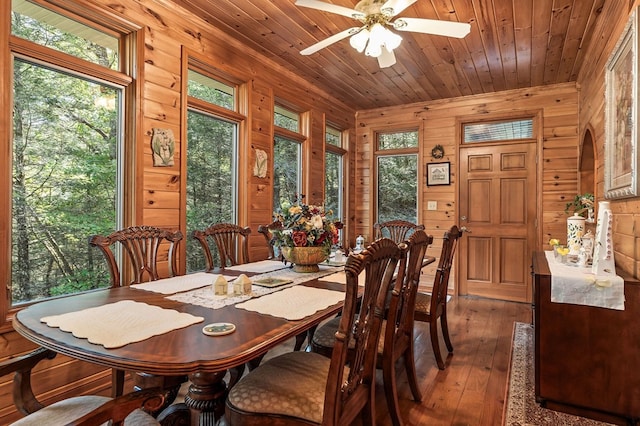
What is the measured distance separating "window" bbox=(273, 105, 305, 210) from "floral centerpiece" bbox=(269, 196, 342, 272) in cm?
179

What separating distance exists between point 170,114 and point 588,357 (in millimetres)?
3229

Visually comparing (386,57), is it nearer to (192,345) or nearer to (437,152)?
(192,345)

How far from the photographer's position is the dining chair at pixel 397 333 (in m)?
1.82

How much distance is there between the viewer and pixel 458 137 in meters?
5.03

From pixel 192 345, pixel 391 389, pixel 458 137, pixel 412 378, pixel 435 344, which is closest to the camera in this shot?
pixel 192 345

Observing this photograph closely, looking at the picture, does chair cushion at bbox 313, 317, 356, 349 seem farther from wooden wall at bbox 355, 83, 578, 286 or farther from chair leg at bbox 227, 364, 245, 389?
wooden wall at bbox 355, 83, 578, 286

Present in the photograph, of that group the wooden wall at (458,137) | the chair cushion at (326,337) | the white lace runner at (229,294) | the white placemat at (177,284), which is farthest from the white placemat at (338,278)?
the wooden wall at (458,137)

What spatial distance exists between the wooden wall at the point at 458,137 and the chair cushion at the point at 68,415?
4560 millimetres

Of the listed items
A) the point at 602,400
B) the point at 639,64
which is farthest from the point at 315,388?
the point at 639,64

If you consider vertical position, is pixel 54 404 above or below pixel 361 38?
below

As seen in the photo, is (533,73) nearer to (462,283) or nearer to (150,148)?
(462,283)

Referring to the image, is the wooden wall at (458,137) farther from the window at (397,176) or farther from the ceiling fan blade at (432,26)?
the ceiling fan blade at (432,26)

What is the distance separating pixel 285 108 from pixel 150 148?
1995 mm

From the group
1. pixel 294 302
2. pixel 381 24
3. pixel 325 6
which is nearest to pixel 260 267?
pixel 294 302
